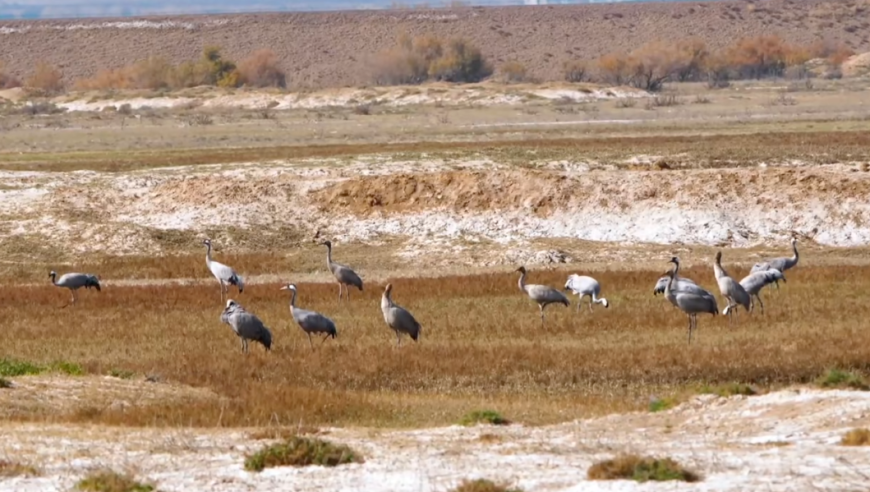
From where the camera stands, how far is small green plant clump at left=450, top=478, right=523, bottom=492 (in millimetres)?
11094

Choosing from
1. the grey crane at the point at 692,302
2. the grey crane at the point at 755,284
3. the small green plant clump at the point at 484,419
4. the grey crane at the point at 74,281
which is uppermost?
the small green plant clump at the point at 484,419

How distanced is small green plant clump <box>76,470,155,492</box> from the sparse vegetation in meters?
0.62

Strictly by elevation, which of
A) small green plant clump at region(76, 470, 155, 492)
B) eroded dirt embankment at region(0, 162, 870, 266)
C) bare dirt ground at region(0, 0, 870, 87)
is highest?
small green plant clump at region(76, 470, 155, 492)

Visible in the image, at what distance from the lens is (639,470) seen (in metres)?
11.3

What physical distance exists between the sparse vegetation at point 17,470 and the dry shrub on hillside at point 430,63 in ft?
368

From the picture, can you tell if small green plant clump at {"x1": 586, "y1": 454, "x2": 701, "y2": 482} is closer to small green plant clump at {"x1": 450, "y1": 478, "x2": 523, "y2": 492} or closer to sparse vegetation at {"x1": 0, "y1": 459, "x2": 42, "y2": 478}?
small green plant clump at {"x1": 450, "y1": 478, "x2": 523, "y2": 492}

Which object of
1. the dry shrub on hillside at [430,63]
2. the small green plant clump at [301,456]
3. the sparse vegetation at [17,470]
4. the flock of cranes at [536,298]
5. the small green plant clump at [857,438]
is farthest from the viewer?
the dry shrub on hillside at [430,63]

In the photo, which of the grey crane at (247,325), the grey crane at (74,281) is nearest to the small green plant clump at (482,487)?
the grey crane at (247,325)

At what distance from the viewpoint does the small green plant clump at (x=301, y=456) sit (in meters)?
12.3

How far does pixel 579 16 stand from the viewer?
6127 inches

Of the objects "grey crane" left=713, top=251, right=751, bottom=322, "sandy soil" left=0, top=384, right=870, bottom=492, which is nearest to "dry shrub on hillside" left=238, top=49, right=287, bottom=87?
"grey crane" left=713, top=251, right=751, bottom=322

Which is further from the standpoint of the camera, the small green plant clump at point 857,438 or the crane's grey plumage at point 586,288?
the crane's grey plumage at point 586,288

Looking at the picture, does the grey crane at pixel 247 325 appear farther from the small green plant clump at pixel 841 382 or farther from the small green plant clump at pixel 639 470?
the small green plant clump at pixel 639 470

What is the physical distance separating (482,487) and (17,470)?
13.3 feet
